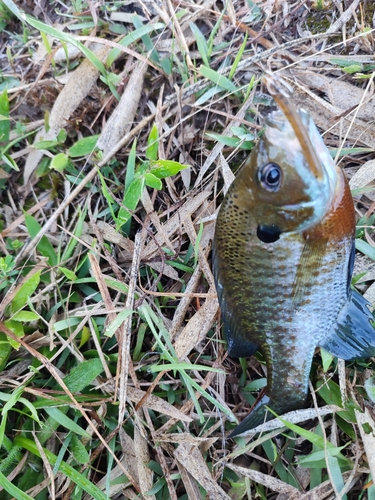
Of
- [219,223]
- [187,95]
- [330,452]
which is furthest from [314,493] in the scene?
[187,95]

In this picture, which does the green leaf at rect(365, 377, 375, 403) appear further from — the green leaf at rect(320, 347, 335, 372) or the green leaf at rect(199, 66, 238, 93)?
the green leaf at rect(199, 66, 238, 93)

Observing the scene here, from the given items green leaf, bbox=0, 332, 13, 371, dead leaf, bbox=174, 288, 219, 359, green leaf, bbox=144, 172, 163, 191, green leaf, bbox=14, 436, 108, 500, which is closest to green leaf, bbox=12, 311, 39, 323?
green leaf, bbox=0, 332, 13, 371

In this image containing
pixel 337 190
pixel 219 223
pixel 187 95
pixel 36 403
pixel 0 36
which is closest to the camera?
pixel 337 190

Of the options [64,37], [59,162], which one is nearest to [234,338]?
[59,162]

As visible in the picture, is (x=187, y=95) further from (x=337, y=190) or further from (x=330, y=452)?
(x=330, y=452)

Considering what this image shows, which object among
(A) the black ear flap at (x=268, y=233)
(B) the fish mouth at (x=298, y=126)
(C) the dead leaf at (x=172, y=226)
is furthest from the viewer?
(C) the dead leaf at (x=172, y=226)

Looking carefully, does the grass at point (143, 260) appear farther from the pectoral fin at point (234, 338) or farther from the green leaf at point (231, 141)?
the pectoral fin at point (234, 338)

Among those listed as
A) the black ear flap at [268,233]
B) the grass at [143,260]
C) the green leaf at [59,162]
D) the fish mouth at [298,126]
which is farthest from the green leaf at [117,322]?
the fish mouth at [298,126]
